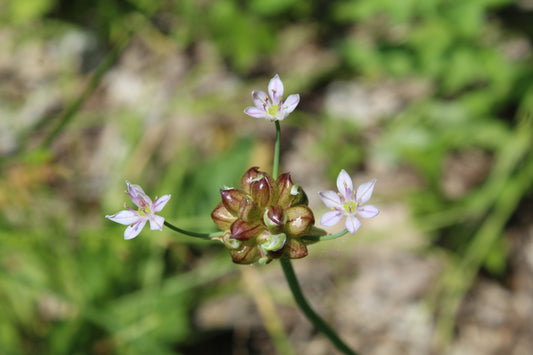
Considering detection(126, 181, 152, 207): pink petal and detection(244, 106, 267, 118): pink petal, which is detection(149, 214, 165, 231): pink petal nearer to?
detection(126, 181, 152, 207): pink petal

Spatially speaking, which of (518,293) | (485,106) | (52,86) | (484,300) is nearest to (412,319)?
(484,300)

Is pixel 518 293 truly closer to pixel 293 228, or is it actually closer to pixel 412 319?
pixel 412 319

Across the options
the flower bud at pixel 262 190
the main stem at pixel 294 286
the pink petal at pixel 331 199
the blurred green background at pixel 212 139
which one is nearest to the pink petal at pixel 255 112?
the main stem at pixel 294 286

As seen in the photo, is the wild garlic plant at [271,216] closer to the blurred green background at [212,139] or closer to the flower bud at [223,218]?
the flower bud at [223,218]

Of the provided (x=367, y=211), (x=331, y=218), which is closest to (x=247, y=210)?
(x=331, y=218)

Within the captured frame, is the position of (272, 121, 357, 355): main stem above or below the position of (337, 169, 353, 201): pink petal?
below

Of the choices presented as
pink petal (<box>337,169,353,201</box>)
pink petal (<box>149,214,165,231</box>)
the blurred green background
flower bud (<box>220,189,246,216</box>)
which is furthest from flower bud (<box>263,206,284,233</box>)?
the blurred green background
